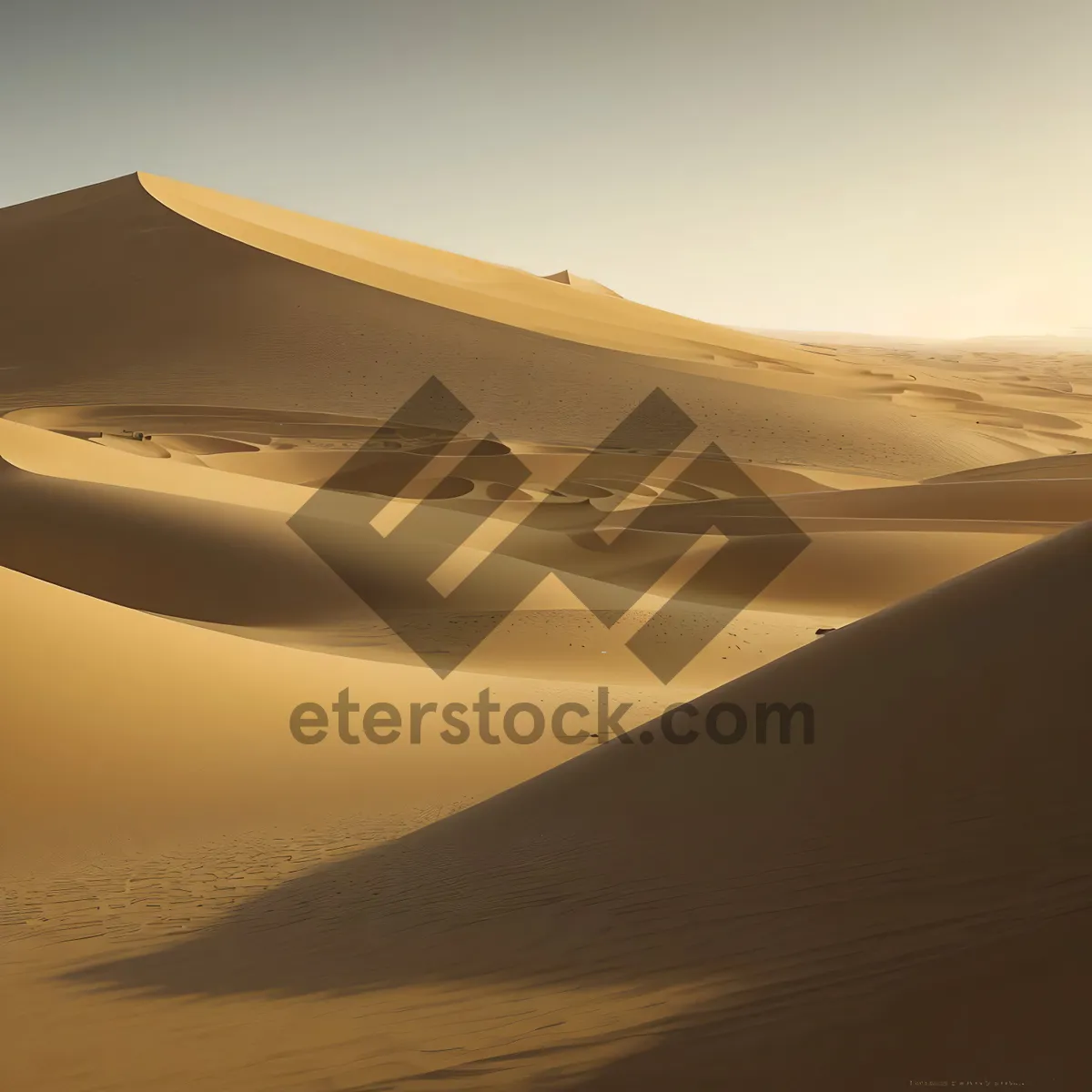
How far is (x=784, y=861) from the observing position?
4105 millimetres

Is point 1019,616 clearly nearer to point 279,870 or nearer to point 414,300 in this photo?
point 279,870

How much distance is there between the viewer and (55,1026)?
12.6 ft

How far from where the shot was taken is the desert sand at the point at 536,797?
10.3 ft

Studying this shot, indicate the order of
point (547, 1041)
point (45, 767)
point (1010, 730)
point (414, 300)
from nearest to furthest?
point (547, 1041) → point (1010, 730) → point (45, 767) → point (414, 300)

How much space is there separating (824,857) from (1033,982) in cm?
117

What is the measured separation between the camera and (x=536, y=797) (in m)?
6.01

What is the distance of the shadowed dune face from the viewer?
3238 millimetres

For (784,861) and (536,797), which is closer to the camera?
(784,861)

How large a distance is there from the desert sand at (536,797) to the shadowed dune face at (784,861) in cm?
2

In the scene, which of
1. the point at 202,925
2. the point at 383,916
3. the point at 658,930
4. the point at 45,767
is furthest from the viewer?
the point at 45,767

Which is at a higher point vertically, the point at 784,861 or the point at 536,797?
the point at 536,797

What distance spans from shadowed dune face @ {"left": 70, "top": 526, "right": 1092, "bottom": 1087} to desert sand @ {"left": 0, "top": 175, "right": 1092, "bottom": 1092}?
0.02 meters

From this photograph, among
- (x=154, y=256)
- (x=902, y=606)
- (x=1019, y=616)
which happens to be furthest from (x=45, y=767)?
(x=154, y=256)

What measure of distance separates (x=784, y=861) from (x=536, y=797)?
2.15m
